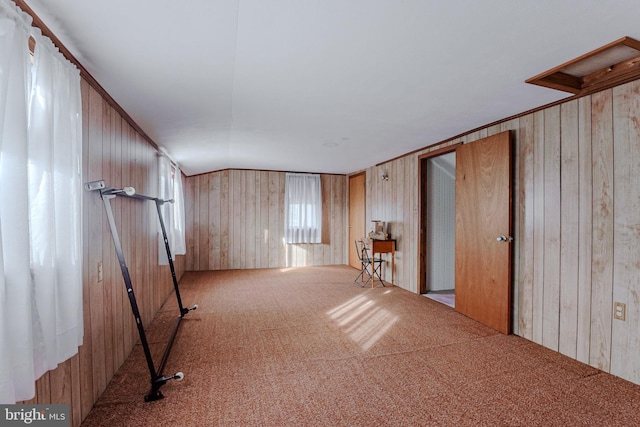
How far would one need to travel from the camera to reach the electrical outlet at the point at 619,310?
2180mm

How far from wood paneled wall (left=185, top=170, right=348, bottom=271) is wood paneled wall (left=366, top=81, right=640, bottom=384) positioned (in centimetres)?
455

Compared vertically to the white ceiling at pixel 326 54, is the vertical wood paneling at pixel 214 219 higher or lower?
lower

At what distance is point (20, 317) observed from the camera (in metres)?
1.09

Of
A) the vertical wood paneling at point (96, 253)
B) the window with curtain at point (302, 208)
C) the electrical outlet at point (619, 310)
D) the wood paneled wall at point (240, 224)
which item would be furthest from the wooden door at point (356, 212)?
the vertical wood paneling at point (96, 253)

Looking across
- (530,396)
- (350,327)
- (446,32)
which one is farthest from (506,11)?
(350,327)

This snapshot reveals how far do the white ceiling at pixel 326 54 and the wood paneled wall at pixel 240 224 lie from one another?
3.34m

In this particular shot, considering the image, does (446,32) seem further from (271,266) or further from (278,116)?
(271,266)

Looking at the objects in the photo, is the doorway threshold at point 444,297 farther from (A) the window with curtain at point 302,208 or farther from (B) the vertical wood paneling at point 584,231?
(A) the window with curtain at point 302,208

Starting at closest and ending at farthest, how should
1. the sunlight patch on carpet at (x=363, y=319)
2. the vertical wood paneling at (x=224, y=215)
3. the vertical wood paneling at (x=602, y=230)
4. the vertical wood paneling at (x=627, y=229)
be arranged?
the vertical wood paneling at (x=627, y=229)
the vertical wood paneling at (x=602, y=230)
the sunlight patch on carpet at (x=363, y=319)
the vertical wood paneling at (x=224, y=215)

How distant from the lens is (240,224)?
21.4 ft

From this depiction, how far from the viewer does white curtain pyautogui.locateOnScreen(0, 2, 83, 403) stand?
107 cm

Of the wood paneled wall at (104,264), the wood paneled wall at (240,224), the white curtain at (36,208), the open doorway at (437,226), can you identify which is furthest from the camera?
the wood paneled wall at (240,224)

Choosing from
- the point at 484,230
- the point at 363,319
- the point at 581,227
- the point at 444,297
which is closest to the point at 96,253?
the point at 363,319

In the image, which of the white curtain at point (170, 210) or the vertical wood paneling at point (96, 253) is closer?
the vertical wood paneling at point (96, 253)
